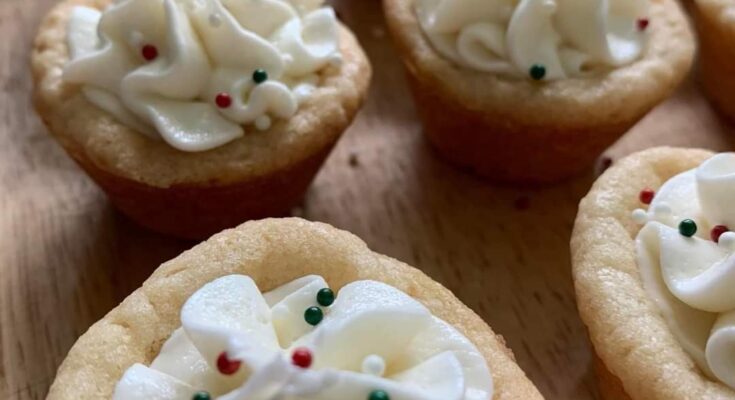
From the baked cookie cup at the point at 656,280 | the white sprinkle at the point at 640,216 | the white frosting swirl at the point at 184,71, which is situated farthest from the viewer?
the white frosting swirl at the point at 184,71

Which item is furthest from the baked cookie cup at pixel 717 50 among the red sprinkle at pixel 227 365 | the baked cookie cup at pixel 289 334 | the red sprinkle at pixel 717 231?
the red sprinkle at pixel 227 365

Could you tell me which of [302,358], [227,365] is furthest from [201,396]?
[302,358]

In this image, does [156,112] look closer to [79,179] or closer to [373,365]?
[79,179]

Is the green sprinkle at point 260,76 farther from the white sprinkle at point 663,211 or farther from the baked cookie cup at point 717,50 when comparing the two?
the baked cookie cup at point 717,50

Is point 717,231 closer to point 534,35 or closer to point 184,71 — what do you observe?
point 534,35

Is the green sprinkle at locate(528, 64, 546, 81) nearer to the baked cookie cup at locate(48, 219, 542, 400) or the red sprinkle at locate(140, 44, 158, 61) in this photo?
the baked cookie cup at locate(48, 219, 542, 400)

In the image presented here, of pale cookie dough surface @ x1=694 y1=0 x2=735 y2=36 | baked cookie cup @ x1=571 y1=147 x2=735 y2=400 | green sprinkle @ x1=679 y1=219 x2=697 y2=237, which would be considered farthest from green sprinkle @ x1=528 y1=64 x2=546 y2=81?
pale cookie dough surface @ x1=694 y1=0 x2=735 y2=36

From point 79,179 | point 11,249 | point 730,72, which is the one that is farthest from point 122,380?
point 730,72
